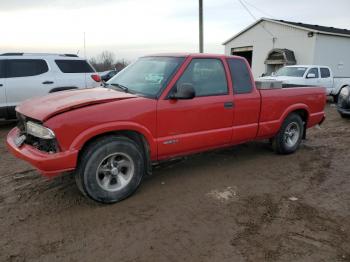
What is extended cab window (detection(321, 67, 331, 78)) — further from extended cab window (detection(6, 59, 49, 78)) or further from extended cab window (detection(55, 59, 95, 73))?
extended cab window (detection(6, 59, 49, 78))

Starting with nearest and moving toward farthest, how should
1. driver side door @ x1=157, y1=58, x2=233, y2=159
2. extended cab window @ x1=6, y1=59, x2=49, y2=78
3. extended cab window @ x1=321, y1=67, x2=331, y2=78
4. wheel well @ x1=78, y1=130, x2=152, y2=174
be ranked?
wheel well @ x1=78, y1=130, x2=152, y2=174
driver side door @ x1=157, y1=58, x2=233, y2=159
extended cab window @ x1=6, y1=59, x2=49, y2=78
extended cab window @ x1=321, y1=67, x2=331, y2=78

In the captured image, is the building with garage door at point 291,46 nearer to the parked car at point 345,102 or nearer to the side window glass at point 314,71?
the side window glass at point 314,71

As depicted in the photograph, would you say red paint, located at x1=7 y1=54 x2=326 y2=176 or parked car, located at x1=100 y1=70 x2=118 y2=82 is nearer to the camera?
red paint, located at x1=7 y1=54 x2=326 y2=176

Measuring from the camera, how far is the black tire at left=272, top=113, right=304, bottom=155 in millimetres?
6574

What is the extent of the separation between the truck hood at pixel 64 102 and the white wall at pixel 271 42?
21.0 m

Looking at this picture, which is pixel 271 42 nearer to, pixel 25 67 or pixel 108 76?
pixel 108 76

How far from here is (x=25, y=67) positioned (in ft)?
30.3

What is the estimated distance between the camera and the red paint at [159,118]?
3977 mm

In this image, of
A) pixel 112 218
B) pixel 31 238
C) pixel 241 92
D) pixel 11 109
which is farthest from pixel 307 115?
pixel 11 109

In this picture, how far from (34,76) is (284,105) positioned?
641cm

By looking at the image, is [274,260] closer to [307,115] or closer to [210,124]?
[210,124]

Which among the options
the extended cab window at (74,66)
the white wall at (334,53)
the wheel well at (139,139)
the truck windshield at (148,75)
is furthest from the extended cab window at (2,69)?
the white wall at (334,53)

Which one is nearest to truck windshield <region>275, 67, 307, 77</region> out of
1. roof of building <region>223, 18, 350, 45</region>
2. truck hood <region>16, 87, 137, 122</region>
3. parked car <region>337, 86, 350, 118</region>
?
parked car <region>337, 86, 350, 118</region>

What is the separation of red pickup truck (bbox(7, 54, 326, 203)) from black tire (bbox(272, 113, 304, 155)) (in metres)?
0.40
